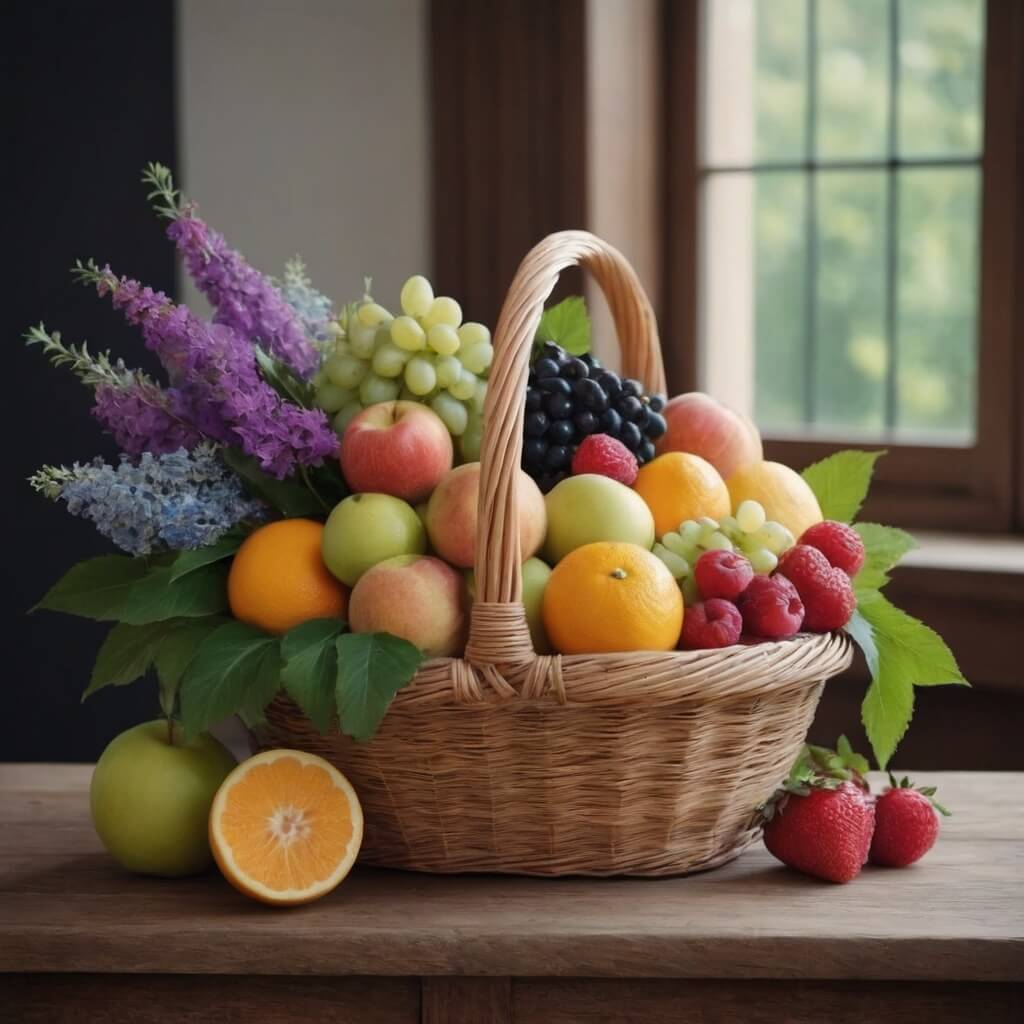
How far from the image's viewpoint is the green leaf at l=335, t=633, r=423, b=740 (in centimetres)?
94

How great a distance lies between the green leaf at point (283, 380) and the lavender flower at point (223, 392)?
2 cm

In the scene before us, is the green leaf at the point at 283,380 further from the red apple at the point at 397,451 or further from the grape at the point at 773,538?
the grape at the point at 773,538

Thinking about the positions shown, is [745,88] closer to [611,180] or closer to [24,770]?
[611,180]

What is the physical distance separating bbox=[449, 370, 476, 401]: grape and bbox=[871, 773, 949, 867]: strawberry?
44 centimetres

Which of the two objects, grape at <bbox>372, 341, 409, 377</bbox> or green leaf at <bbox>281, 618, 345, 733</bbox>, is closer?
green leaf at <bbox>281, 618, 345, 733</bbox>

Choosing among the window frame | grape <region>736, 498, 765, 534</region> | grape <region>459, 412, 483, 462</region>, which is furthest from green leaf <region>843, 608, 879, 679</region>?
the window frame

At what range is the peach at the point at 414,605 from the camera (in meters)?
0.98

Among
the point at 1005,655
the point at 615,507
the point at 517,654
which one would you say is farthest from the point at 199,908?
the point at 1005,655

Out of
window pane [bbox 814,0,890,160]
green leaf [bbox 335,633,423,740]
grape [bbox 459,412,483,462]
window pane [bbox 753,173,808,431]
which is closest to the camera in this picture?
green leaf [bbox 335,633,423,740]

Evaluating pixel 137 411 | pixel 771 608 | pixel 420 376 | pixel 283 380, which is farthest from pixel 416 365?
pixel 771 608

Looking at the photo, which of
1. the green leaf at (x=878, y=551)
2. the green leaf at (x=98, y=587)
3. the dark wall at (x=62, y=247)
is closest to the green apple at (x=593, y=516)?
the green leaf at (x=878, y=551)

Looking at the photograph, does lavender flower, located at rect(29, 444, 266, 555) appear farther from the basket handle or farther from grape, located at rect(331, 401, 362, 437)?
the basket handle

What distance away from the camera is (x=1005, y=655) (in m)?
1.72

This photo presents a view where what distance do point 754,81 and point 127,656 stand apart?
1453 mm
